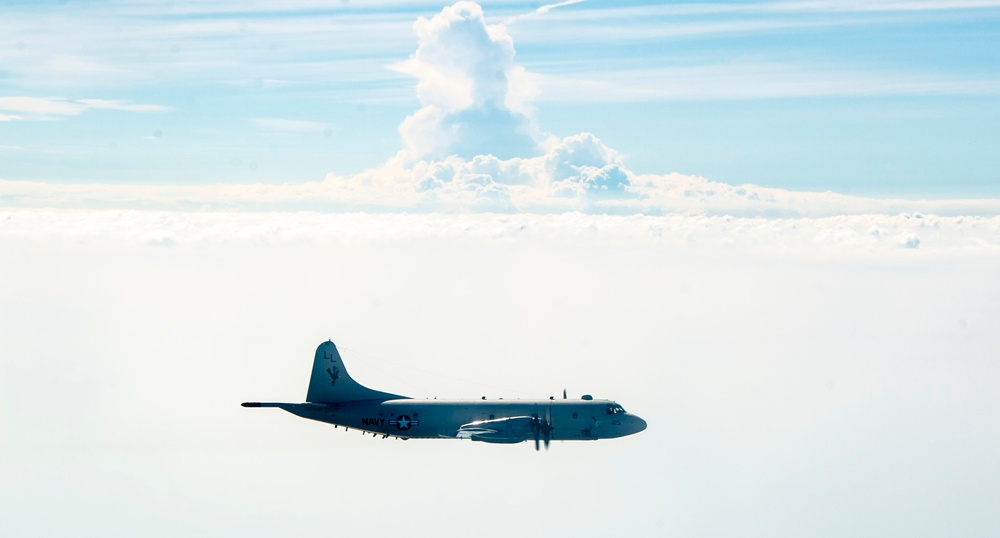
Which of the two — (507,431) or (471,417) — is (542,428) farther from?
(471,417)

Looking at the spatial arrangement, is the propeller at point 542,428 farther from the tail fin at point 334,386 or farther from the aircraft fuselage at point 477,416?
the tail fin at point 334,386

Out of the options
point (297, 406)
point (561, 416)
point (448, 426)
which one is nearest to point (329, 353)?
point (297, 406)

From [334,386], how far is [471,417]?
711 inches

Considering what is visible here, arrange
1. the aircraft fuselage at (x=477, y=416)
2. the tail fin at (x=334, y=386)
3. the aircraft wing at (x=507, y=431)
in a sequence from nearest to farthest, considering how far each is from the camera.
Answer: the aircraft wing at (x=507, y=431)
the aircraft fuselage at (x=477, y=416)
the tail fin at (x=334, y=386)

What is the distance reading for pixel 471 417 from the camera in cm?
12356

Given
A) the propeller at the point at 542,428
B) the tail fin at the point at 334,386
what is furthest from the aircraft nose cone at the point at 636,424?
the tail fin at the point at 334,386

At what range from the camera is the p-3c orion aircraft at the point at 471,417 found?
4798 inches

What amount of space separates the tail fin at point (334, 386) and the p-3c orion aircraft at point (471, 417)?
0.12 m

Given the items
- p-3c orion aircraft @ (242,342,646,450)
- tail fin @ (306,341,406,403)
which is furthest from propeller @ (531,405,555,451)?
tail fin @ (306,341,406,403)

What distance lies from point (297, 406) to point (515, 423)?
1034 inches

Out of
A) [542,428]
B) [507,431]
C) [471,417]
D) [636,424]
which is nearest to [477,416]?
[471,417]

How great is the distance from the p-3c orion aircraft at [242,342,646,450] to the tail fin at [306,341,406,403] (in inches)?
4.6

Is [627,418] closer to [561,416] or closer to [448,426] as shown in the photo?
[561,416]

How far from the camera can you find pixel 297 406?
421 ft
